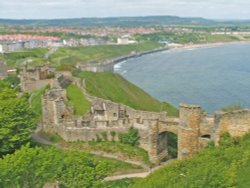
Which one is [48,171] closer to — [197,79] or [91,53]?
[197,79]

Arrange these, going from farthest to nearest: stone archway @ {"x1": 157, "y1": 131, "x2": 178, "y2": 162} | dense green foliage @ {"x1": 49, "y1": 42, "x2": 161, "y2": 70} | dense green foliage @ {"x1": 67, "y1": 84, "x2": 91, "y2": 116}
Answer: dense green foliage @ {"x1": 49, "y1": 42, "x2": 161, "y2": 70} → dense green foliage @ {"x1": 67, "y1": 84, "x2": 91, "y2": 116} → stone archway @ {"x1": 157, "y1": 131, "x2": 178, "y2": 162}

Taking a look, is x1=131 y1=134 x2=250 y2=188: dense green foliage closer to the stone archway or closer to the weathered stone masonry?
the weathered stone masonry

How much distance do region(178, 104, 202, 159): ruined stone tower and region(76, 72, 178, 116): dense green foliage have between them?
80.4 ft

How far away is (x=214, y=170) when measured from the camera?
18.5m

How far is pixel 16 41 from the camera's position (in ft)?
593

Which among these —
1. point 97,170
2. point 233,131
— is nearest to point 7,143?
point 97,170

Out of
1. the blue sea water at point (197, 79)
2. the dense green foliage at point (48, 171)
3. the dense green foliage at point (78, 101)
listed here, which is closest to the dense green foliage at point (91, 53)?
the blue sea water at point (197, 79)

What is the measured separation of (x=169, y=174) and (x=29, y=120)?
1346 centimetres

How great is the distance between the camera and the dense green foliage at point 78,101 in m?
38.1

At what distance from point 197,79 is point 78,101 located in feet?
240

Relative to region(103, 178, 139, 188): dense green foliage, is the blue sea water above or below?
below

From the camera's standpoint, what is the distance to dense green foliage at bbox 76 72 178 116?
56750 mm

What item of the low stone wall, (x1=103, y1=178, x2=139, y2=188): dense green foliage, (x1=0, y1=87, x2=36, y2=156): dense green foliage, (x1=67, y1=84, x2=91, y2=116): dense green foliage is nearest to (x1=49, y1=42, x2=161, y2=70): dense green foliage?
the low stone wall

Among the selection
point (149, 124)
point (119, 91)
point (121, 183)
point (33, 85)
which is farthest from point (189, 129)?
point (119, 91)
